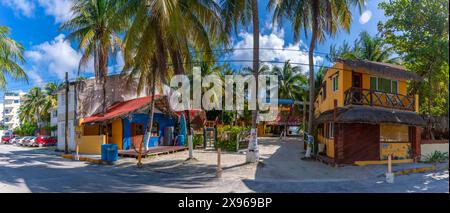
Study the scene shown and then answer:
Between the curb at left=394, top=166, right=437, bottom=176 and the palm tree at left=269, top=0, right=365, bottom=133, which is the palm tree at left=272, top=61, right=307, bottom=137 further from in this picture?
the curb at left=394, top=166, right=437, bottom=176

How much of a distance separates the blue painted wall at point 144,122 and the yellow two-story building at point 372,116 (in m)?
13.8

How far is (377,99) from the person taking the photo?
15.6 metres

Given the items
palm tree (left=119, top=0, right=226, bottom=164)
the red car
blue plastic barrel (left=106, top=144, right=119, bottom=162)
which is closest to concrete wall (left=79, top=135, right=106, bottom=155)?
blue plastic barrel (left=106, top=144, right=119, bottom=162)

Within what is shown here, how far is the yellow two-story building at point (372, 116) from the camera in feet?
48.7

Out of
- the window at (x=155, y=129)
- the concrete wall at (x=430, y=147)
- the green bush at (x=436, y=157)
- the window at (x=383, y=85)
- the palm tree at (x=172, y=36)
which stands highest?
the palm tree at (x=172, y=36)

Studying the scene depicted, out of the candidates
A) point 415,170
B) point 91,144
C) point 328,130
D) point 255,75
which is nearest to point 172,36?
point 255,75

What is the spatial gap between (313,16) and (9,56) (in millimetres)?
16719

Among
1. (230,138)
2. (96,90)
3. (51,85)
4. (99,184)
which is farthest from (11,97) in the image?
(99,184)

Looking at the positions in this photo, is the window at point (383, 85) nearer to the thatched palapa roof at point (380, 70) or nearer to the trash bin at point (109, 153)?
the thatched palapa roof at point (380, 70)

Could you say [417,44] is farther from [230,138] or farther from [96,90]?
[96,90]

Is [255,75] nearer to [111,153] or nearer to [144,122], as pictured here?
[111,153]

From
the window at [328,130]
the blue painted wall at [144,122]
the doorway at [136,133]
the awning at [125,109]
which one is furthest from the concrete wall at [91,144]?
the window at [328,130]

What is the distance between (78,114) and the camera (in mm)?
25562

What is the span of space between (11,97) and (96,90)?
9701cm
